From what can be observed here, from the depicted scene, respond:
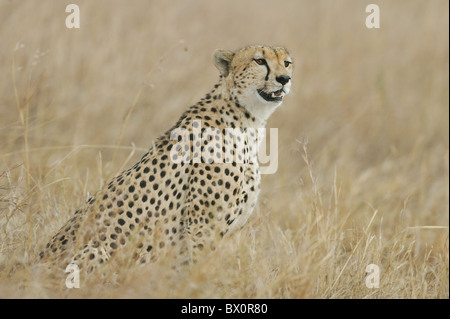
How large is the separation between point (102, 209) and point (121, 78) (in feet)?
13.9

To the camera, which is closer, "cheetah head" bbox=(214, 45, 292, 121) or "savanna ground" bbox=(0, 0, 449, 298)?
"cheetah head" bbox=(214, 45, 292, 121)

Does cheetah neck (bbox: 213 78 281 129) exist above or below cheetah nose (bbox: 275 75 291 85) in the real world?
below

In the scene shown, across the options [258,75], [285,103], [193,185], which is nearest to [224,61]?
[258,75]

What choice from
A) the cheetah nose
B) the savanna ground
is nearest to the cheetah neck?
the cheetah nose

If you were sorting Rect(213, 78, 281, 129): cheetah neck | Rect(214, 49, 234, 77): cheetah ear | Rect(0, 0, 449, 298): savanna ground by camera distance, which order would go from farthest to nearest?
Rect(0, 0, 449, 298): savanna ground, Rect(214, 49, 234, 77): cheetah ear, Rect(213, 78, 281, 129): cheetah neck

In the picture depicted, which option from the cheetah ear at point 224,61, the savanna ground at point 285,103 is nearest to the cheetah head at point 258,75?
the cheetah ear at point 224,61

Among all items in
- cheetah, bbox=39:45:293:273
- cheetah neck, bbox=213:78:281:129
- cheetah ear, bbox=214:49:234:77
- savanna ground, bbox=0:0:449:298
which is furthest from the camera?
savanna ground, bbox=0:0:449:298

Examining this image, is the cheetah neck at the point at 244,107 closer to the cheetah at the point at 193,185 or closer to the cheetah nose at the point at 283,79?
the cheetah at the point at 193,185

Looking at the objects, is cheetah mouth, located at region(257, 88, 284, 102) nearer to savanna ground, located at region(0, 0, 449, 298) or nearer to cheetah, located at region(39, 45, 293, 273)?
cheetah, located at region(39, 45, 293, 273)

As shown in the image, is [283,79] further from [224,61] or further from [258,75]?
[224,61]

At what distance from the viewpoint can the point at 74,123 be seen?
282 inches

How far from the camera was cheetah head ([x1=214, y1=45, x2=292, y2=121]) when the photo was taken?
3576mm
